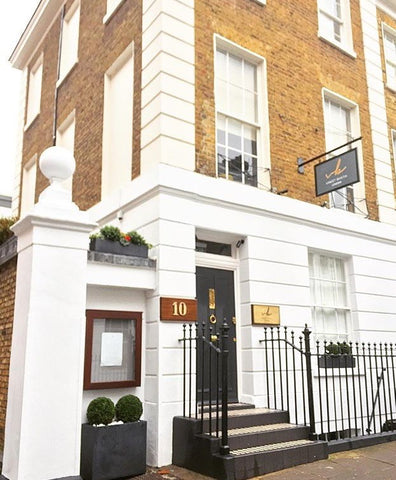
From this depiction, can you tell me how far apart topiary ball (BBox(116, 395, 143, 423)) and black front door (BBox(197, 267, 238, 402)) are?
1549 millimetres

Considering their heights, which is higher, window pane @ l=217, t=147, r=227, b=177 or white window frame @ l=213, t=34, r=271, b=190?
white window frame @ l=213, t=34, r=271, b=190

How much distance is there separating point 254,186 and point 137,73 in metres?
2.76

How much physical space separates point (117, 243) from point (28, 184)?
25.7ft

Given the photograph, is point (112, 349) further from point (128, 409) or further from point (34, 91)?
point (34, 91)

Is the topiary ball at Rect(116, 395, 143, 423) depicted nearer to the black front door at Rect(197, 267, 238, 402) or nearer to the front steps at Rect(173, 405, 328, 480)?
the front steps at Rect(173, 405, 328, 480)

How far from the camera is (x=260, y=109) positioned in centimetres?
875

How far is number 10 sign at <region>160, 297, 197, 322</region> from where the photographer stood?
6441mm

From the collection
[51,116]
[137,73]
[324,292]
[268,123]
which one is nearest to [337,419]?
[324,292]

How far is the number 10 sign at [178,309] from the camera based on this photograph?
6441mm

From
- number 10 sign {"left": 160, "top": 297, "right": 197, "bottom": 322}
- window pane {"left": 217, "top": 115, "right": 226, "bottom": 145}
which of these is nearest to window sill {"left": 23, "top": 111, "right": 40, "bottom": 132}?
window pane {"left": 217, "top": 115, "right": 226, "bottom": 145}

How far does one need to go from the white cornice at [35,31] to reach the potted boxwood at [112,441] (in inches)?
412

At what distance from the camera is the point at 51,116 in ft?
38.3

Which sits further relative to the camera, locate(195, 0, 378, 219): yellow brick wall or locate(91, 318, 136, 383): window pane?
locate(195, 0, 378, 219): yellow brick wall

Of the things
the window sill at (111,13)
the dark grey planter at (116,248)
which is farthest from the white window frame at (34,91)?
the dark grey planter at (116,248)
